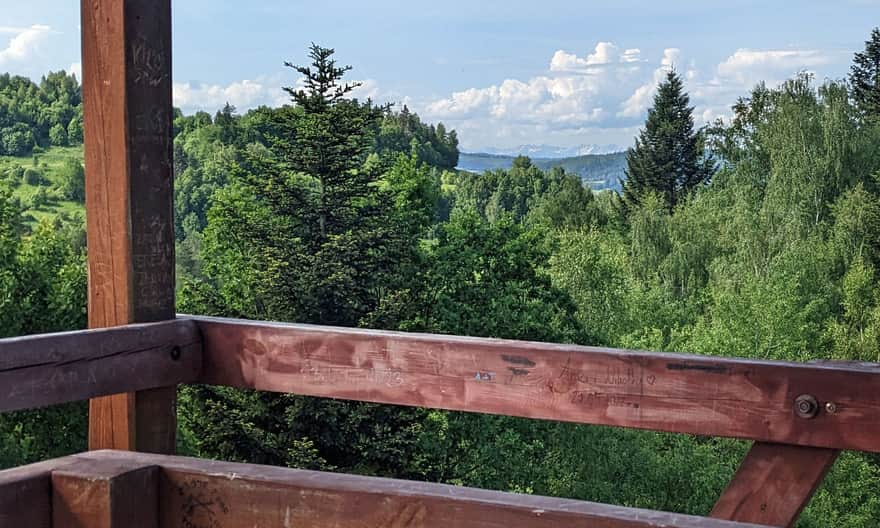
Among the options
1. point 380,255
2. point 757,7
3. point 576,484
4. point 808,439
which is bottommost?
point 576,484

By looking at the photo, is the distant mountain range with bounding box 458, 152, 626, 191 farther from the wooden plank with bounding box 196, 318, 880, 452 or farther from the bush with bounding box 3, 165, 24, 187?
the wooden plank with bounding box 196, 318, 880, 452

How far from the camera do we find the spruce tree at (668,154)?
34562 millimetres

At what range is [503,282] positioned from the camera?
2012cm

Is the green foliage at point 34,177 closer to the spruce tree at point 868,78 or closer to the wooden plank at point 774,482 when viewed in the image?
the spruce tree at point 868,78

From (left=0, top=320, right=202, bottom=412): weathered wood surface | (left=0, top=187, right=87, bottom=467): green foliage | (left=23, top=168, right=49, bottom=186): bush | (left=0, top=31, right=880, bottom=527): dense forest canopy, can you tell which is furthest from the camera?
(left=23, top=168, right=49, bottom=186): bush

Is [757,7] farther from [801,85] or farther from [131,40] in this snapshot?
[131,40]

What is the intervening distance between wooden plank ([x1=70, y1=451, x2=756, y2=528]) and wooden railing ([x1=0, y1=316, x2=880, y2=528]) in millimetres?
559

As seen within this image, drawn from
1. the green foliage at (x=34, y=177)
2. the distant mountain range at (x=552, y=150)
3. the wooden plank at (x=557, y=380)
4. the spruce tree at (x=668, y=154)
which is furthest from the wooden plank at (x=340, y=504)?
the distant mountain range at (x=552, y=150)

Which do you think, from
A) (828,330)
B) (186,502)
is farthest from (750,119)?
(186,502)

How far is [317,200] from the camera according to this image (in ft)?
69.7

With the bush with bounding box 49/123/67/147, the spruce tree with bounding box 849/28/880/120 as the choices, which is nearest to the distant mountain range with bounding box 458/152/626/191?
the spruce tree with bounding box 849/28/880/120

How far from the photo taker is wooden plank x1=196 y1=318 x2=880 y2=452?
139cm

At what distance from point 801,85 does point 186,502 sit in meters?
26.8

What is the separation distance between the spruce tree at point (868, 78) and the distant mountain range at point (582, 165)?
394 inches
